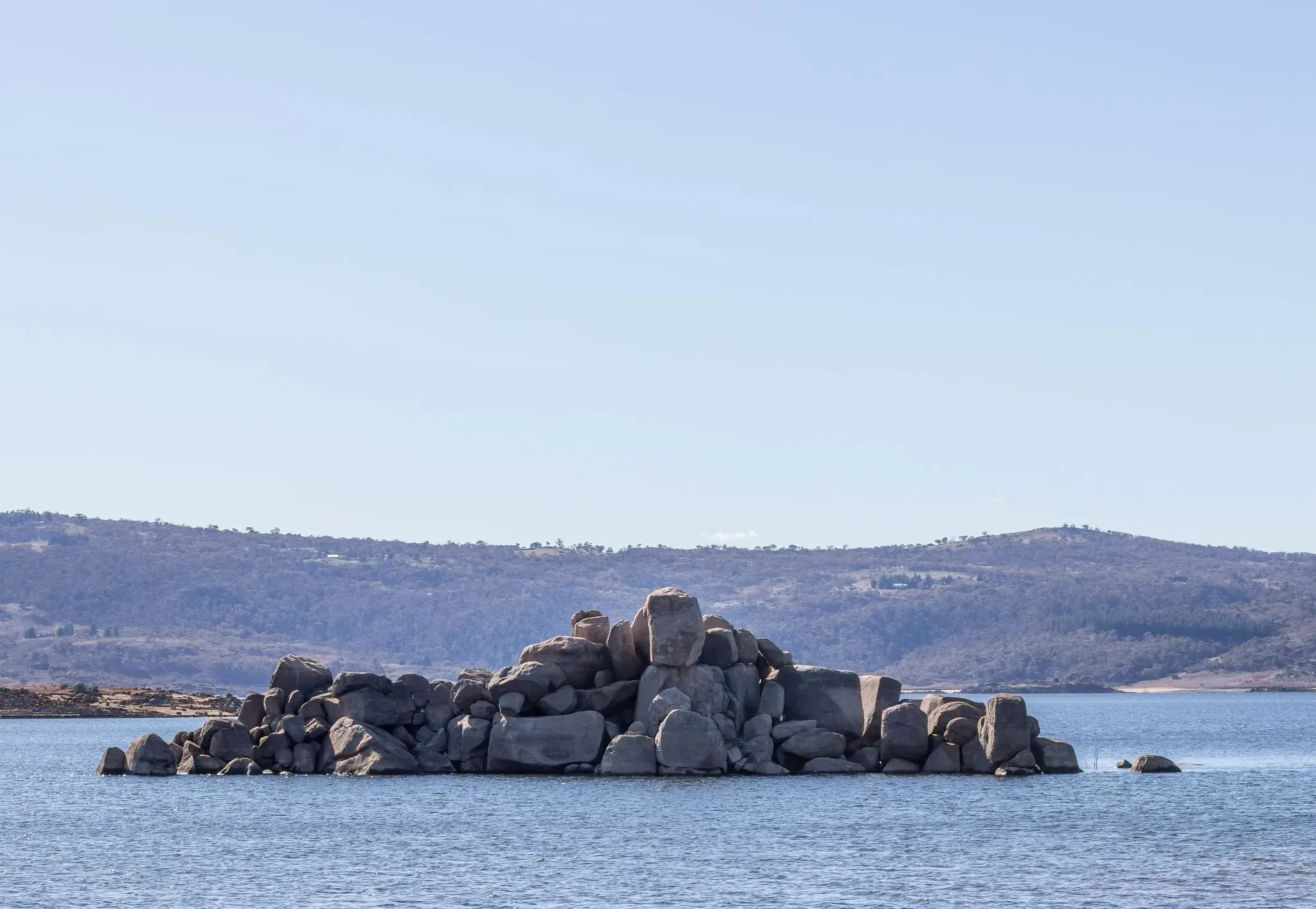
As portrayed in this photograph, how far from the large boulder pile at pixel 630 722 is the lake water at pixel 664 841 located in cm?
123

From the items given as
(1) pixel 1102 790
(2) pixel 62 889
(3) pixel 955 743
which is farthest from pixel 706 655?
(2) pixel 62 889

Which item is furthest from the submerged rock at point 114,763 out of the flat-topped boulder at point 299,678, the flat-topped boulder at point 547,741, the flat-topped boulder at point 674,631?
the flat-topped boulder at point 674,631

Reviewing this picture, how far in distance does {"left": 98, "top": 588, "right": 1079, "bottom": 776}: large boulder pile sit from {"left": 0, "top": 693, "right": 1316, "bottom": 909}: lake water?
1234 mm

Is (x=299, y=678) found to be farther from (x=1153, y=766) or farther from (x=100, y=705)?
(x=100, y=705)

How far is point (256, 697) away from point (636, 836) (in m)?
26.8

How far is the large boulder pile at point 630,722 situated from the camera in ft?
236

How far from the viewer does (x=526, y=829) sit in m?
57.7

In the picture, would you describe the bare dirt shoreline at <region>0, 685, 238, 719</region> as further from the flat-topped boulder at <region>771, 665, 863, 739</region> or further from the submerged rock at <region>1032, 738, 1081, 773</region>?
the submerged rock at <region>1032, 738, 1081, 773</region>

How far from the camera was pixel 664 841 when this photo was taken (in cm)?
5431

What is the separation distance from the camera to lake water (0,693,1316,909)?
44.7 meters

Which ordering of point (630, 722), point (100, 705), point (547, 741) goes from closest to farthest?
point (547, 741), point (630, 722), point (100, 705)

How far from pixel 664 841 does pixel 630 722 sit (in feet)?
62.3

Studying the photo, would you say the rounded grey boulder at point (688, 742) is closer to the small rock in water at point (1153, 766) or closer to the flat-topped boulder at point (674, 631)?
the flat-topped boulder at point (674, 631)

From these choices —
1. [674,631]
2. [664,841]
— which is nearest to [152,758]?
[674,631]
